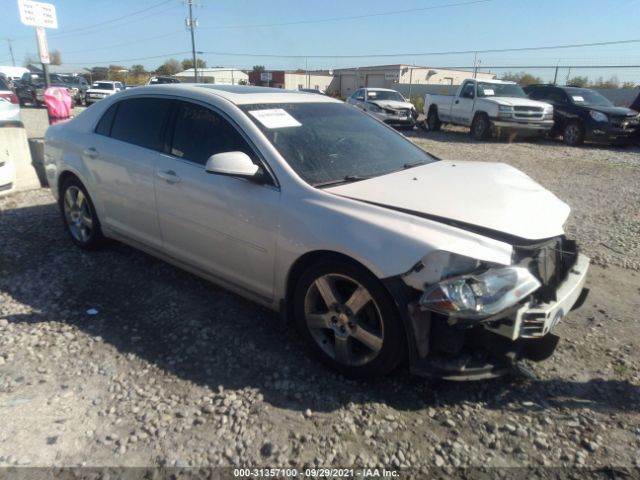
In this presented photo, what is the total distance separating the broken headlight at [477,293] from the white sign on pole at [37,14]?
938 centimetres

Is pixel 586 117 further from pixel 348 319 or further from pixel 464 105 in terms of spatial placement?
pixel 348 319

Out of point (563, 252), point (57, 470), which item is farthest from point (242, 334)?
point (563, 252)

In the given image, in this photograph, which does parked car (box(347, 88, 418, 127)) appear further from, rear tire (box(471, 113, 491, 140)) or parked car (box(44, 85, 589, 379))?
parked car (box(44, 85, 589, 379))

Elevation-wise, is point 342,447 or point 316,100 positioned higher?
point 316,100

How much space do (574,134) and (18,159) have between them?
48.0 ft

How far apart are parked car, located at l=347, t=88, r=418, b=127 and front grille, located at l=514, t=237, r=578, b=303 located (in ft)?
48.8

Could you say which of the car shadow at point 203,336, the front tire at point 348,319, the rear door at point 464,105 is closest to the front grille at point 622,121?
the rear door at point 464,105

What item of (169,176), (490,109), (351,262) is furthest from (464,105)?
(351,262)

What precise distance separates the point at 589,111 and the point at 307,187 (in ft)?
46.2

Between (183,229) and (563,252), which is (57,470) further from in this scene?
(563,252)

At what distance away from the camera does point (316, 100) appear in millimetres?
3918

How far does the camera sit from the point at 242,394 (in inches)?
108

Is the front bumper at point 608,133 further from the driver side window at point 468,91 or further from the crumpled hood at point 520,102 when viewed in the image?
the driver side window at point 468,91

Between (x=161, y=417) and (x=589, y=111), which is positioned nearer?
(x=161, y=417)
